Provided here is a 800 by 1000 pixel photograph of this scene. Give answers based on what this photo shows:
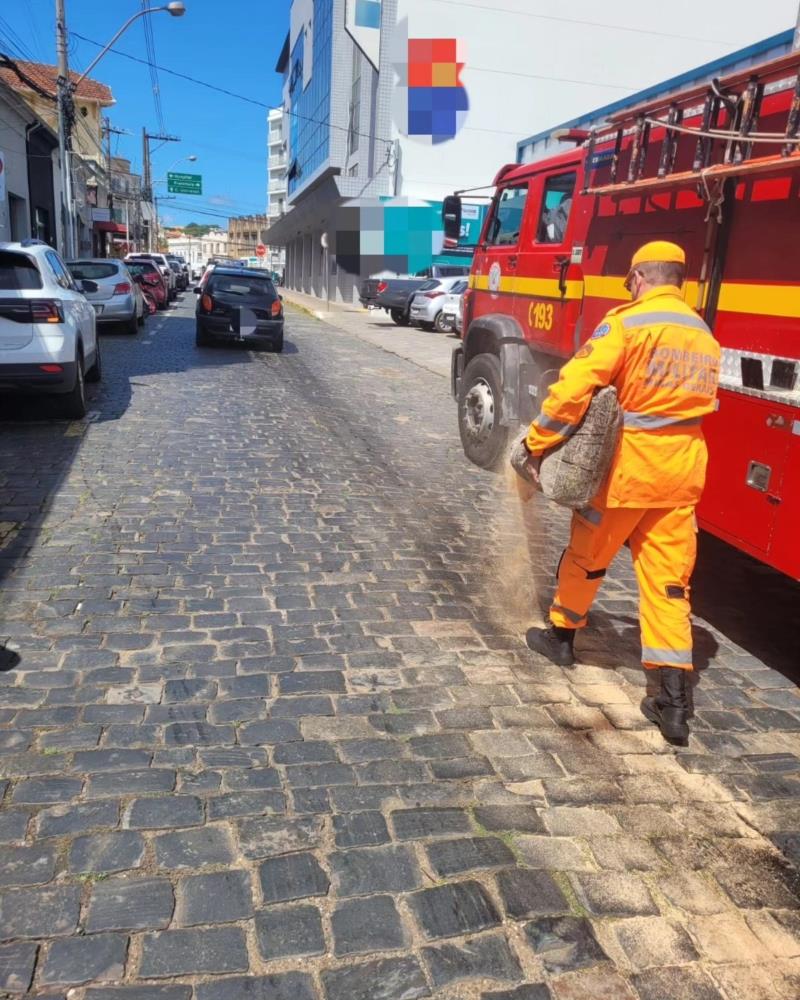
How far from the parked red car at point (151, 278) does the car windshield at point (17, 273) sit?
18670 mm

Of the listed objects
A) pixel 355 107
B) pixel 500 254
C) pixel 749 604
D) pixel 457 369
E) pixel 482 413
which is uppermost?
pixel 355 107

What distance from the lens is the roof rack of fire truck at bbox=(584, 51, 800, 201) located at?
3.89 metres

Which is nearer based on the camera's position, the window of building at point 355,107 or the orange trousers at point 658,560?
the orange trousers at point 658,560

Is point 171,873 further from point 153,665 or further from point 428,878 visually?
point 153,665

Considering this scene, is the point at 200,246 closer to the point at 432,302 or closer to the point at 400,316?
the point at 400,316

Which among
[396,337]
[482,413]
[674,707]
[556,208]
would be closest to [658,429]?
[674,707]

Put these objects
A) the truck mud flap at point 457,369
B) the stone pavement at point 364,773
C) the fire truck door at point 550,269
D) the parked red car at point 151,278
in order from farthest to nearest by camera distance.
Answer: the parked red car at point 151,278 < the truck mud flap at point 457,369 < the fire truck door at point 550,269 < the stone pavement at point 364,773

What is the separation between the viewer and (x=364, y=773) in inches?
124

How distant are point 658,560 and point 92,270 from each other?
17.0m

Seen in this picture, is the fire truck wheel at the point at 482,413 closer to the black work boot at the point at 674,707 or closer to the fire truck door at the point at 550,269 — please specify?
Answer: the fire truck door at the point at 550,269

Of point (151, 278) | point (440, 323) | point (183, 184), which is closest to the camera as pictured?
point (440, 323)

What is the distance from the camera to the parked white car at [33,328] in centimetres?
817

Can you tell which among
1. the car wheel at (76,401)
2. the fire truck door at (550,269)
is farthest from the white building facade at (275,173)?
the fire truck door at (550,269)

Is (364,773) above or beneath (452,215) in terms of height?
beneath
